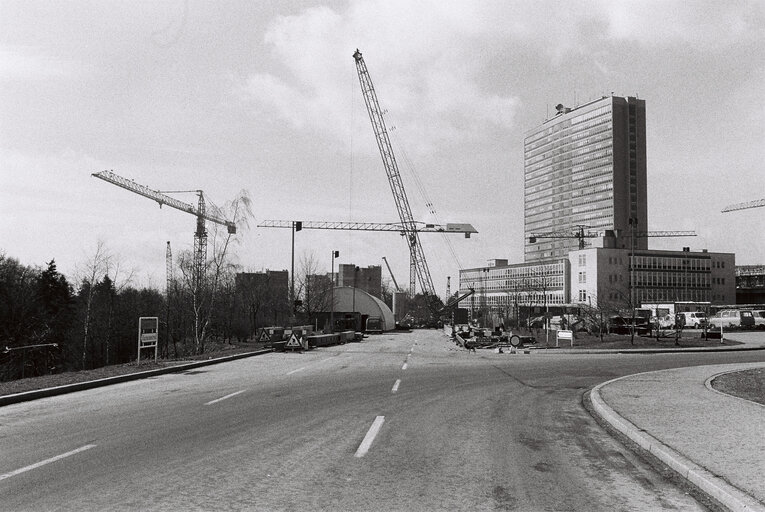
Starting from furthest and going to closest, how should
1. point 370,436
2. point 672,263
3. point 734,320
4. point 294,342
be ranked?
point 672,263, point 734,320, point 294,342, point 370,436

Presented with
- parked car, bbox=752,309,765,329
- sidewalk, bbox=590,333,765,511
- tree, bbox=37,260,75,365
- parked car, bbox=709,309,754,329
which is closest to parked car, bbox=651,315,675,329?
parked car, bbox=709,309,754,329

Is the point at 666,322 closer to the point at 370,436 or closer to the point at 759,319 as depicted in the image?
the point at 759,319

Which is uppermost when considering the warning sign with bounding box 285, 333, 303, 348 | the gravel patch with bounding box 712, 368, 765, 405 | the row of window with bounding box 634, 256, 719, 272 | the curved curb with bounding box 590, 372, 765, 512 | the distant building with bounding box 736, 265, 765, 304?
the row of window with bounding box 634, 256, 719, 272

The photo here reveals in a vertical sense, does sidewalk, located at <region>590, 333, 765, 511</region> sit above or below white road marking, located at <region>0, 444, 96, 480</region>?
above

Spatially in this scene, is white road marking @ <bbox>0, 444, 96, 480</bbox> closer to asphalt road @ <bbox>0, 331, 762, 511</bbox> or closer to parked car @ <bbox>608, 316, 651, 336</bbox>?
asphalt road @ <bbox>0, 331, 762, 511</bbox>

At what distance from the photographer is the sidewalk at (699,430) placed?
6562 mm

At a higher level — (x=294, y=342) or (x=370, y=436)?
(x=370, y=436)

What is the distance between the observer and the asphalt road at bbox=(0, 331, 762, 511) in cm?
614

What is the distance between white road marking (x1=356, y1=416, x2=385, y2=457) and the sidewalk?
396 centimetres

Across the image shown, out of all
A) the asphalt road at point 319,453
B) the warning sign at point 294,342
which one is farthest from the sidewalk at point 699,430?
the warning sign at point 294,342

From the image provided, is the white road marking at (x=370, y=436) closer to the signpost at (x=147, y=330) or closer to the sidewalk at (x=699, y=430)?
the sidewalk at (x=699, y=430)

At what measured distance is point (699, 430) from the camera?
949cm

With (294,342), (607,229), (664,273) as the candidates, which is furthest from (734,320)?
(607,229)

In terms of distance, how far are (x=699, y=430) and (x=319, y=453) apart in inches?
236
